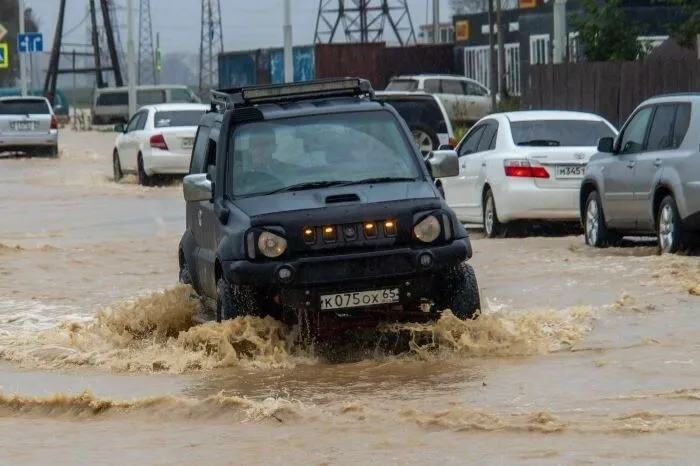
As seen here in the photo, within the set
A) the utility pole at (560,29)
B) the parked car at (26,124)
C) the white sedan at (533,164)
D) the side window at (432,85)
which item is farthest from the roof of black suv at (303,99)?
the side window at (432,85)

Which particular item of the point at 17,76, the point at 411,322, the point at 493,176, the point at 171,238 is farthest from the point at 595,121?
the point at 17,76

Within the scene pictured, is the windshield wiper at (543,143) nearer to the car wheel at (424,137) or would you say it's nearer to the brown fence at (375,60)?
the car wheel at (424,137)

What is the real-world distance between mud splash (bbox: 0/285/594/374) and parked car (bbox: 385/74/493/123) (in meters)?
35.5

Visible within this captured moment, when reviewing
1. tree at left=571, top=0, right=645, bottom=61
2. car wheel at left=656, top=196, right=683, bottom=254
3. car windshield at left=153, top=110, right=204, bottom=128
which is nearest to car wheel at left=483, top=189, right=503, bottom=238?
car wheel at left=656, top=196, right=683, bottom=254

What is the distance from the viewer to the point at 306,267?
34.5ft

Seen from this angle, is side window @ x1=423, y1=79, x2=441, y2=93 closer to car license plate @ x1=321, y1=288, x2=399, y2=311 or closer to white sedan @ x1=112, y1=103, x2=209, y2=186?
white sedan @ x1=112, y1=103, x2=209, y2=186

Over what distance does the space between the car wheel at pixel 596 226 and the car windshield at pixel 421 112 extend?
300 inches

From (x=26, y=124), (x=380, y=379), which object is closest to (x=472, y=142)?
(x=380, y=379)

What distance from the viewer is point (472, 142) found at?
20.3 meters

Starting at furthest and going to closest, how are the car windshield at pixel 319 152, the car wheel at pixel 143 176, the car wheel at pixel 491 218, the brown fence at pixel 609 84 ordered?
Answer: the car wheel at pixel 143 176 < the brown fence at pixel 609 84 < the car wheel at pixel 491 218 < the car windshield at pixel 319 152

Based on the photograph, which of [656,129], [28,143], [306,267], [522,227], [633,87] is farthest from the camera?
[28,143]

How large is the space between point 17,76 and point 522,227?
131184mm

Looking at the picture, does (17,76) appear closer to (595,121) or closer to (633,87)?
(633,87)

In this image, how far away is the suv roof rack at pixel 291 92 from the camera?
39.2 feet
